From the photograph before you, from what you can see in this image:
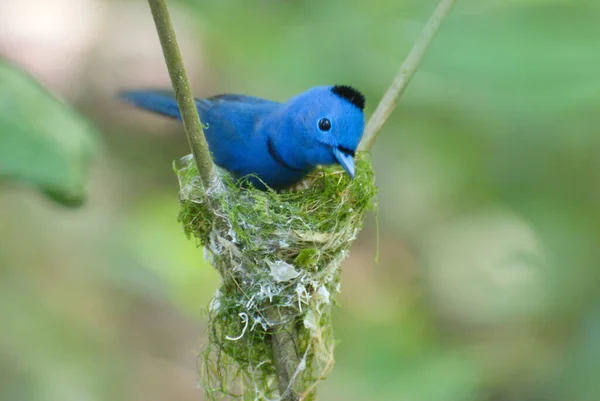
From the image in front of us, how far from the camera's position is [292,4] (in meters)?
5.63

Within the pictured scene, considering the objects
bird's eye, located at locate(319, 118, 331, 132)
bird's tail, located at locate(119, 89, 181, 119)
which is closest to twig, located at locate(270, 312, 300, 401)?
bird's eye, located at locate(319, 118, 331, 132)

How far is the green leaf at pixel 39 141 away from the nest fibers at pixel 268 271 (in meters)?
0.94

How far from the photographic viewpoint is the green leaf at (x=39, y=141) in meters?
1.25

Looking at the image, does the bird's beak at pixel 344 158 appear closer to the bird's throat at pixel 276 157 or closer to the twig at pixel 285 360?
the bird's throat at pixel 276 157

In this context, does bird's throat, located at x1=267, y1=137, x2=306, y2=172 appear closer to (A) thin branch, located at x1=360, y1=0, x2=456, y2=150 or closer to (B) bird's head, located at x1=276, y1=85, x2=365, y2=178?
(B) bird's head, located at x1=276, y1=85, x2=365, y2=178

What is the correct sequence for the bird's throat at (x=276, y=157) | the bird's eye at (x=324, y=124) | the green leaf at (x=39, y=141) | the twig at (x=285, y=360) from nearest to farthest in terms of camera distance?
the green leaf at (x=39, y=141)
the twig at (x=285, y=360)
the bird's eye at (x=324, y=124)
the bird's throat at (x=276, y=157)

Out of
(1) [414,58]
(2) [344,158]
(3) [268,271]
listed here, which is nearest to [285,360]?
(3) [268,271]

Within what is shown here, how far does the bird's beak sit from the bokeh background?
0.57m

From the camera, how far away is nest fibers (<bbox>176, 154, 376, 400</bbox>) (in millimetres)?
2662

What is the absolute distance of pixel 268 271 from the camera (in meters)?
2.75

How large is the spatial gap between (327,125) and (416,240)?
9.42ft

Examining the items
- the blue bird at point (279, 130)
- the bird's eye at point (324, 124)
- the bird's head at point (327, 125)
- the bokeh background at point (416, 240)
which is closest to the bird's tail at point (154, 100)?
the blue bird at point (279, 130)

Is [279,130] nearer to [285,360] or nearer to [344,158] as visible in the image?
[344,158]

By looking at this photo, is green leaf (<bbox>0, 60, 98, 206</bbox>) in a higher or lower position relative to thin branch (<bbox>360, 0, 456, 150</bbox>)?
lower
